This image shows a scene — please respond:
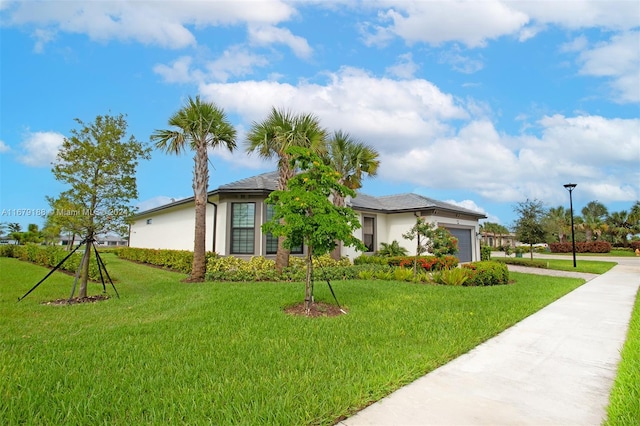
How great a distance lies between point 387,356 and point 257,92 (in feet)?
36.6

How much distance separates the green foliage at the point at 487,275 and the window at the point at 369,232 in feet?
22.0

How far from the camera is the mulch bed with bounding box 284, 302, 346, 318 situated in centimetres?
677

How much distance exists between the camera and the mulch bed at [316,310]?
6.77 metres

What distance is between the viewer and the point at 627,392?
346 cm

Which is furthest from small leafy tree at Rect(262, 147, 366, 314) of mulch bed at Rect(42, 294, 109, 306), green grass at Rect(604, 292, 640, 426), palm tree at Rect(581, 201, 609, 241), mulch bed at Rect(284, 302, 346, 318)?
palm tree at Rect(581, 201, 609, 241)

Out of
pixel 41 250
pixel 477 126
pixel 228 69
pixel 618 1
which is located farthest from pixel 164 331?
pixel 41 250

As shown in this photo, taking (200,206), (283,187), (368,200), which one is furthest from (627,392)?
(368,200)

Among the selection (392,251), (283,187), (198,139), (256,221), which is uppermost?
(198,139)

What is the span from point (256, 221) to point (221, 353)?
1019 cm

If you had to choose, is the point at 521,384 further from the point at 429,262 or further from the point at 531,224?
the point at 531,224

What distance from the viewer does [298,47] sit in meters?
10.9

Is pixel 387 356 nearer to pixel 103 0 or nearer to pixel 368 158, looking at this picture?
pixel 103 0

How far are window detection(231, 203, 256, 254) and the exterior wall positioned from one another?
112 cm

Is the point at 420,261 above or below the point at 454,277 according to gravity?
above
